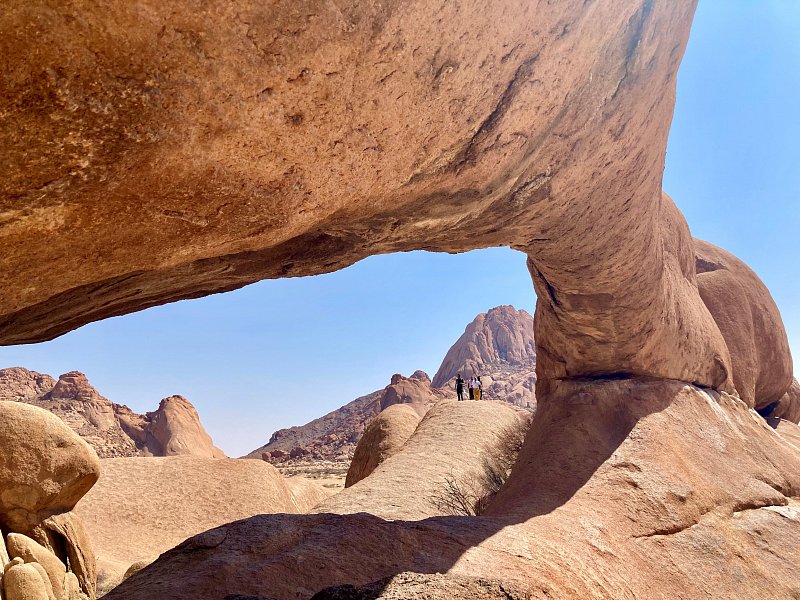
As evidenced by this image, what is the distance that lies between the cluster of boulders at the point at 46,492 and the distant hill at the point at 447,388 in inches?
744

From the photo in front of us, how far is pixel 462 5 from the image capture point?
217 centimetres

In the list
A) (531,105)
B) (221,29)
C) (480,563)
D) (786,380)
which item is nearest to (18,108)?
(221,29)

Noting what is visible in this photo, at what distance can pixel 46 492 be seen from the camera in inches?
224

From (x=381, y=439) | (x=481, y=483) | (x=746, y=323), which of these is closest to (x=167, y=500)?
(x=381, y=439)

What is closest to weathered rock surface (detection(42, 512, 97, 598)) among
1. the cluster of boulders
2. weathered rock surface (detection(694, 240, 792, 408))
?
the cluster of boulders

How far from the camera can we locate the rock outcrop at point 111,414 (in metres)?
31.1

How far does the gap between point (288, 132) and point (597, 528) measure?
3.83 m

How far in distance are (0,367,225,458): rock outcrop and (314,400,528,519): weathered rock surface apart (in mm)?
26021

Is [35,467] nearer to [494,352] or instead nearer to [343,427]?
[343,427]

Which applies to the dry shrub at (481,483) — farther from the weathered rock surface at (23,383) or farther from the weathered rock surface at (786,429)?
the weathered rock surface at (23,383)

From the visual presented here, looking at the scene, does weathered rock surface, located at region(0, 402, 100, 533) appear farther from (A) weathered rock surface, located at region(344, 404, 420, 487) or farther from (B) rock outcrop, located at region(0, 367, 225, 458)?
(B) rock outcrop, located at region(0, 367, 225, 458)

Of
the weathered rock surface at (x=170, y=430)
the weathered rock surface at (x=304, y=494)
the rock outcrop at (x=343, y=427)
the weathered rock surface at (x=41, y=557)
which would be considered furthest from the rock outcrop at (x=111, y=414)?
the weathered rock surface at (x=41, y=557)

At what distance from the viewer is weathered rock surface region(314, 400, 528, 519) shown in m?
5.29

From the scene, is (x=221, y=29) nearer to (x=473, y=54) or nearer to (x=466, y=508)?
(x=473, y=54)
